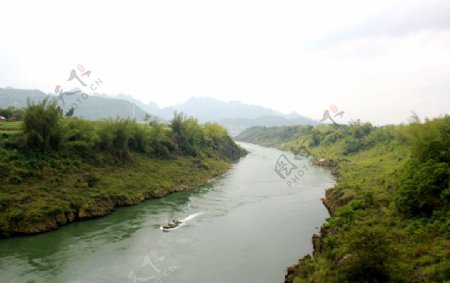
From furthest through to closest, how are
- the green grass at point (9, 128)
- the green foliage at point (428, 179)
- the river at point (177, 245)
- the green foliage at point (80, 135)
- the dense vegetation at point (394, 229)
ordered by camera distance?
1. the green foliage at point (80, 135)
2. the green grass at point (9, 128)
3. the green foliage at point (428, 179)
4. the river at point (177, 245)
5. the dense vegetation at point (394, 229)

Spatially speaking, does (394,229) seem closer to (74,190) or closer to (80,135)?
(74,190)

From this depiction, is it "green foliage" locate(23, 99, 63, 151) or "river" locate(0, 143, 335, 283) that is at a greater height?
"green foliage" locate(23, 99, 63, 151)

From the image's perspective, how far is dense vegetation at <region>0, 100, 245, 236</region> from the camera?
26.1 metres

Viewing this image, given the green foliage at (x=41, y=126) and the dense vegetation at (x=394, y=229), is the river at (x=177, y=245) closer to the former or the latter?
the dense vegetation at (x=394, y=229)

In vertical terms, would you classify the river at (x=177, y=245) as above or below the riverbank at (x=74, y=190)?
below

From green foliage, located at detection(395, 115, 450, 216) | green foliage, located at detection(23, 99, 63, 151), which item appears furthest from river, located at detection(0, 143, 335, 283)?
green foliage, located at detection(23, 99, 63, 151)

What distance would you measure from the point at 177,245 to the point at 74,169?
566 inches

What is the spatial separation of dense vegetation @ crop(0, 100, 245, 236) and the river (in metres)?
1.34

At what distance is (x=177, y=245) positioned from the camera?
2361cm

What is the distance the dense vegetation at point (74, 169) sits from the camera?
26.1m

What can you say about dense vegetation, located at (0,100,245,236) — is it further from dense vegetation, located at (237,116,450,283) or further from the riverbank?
dense vegetation, located at (237,116,450,283)

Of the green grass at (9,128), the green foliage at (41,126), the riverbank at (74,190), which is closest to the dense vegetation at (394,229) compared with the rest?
the riverbank at (74,190)

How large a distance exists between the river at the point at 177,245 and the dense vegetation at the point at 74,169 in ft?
4.40

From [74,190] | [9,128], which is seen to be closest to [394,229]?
[74,190]
